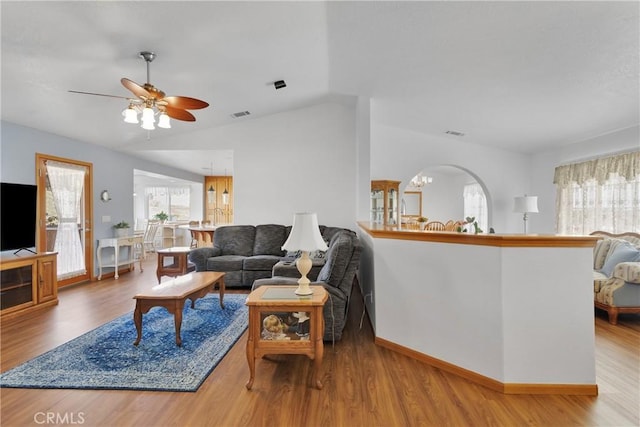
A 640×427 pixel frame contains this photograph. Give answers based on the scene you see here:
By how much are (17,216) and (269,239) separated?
3353 millimetres

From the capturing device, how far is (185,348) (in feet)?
8.96

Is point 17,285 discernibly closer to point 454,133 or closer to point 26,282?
point 26,282

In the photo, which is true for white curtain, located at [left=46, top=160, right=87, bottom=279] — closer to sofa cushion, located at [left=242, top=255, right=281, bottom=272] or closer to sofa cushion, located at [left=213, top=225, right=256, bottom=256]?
sofa cushion, located at [left=213, top=225, right=256, bottom=256]

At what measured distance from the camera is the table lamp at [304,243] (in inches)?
90.6

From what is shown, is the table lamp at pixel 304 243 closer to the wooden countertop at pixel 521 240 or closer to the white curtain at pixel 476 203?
the wooden countertop at pixel 521 240

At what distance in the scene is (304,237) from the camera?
2.33 metres

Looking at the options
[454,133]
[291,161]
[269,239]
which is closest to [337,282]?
[269,239]

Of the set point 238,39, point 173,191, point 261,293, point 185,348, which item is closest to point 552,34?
point 238,39

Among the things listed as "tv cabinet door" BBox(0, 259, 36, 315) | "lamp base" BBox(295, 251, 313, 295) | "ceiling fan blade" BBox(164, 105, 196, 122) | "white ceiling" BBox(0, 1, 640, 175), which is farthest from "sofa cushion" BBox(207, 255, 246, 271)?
"lamp base" BBox(295, 251, 313, 295)

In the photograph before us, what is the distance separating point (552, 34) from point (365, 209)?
3.00m

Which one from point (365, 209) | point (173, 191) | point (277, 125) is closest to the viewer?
point (365, 209)

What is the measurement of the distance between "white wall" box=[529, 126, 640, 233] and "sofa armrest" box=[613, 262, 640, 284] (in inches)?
84.8

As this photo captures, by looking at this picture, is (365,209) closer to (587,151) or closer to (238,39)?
(238,39)

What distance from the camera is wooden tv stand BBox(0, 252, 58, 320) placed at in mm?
3475
